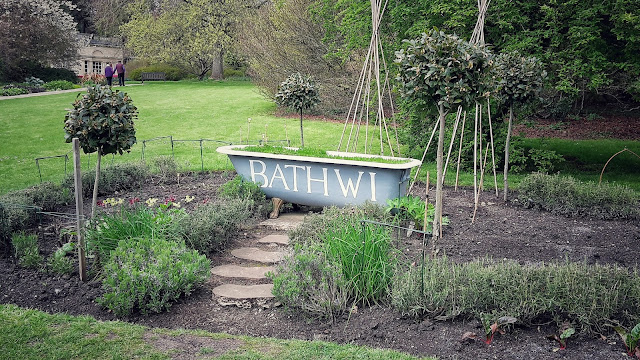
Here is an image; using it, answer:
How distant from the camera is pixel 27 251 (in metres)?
4.64

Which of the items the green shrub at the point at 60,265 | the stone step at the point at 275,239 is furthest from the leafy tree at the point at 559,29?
the green shrub at the point at 60,265

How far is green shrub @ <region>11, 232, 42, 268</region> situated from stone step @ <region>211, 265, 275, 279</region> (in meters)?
1.52

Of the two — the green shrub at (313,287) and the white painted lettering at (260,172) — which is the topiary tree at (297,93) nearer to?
the white painted lettering at (260,172)

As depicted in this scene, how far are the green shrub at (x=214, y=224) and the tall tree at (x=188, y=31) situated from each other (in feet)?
60.6

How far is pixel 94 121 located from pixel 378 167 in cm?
288

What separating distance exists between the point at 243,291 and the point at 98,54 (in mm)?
29604

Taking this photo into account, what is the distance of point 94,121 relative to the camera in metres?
4.66

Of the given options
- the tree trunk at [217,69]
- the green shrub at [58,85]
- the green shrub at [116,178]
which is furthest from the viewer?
the tree trunk at [217,69]

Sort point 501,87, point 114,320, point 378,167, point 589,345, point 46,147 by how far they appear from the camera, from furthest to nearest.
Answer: point 46,147 → point 501,87 → point 378,167 → point 114,320 → point 589,345

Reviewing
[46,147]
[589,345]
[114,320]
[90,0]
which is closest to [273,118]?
[46,147]

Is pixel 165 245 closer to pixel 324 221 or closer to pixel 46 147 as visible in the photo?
pixel 324 221

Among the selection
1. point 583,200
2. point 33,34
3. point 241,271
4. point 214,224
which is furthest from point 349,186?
point 33,34

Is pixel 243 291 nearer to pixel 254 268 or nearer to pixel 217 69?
pixel 254 268

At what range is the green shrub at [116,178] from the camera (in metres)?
7.22
